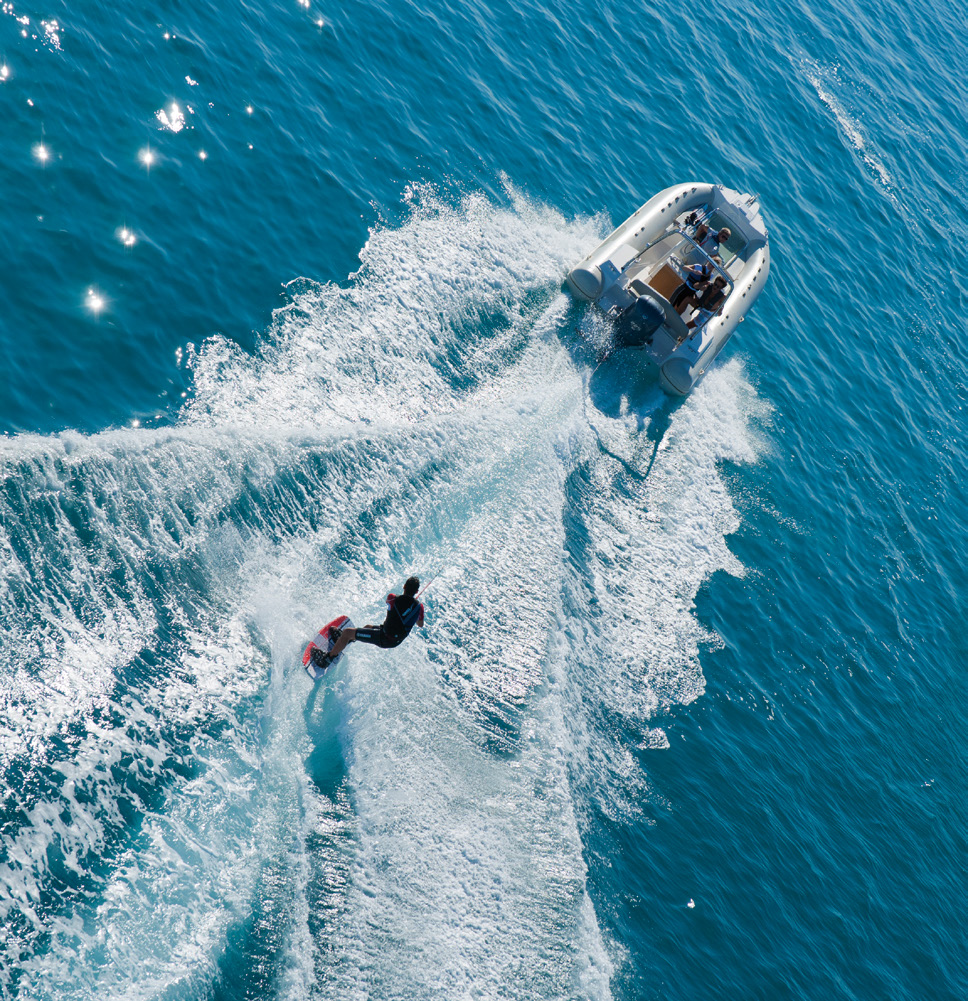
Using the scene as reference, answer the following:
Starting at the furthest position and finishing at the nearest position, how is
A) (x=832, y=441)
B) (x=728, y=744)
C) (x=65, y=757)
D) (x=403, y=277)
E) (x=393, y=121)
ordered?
(x=832, y=441), (x=393, y=121), (x=403, y=277), (x=728, y=744), (x=65, y=757)

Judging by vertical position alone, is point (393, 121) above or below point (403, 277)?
A: above

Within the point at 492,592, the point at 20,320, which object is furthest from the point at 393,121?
the point at 492,592

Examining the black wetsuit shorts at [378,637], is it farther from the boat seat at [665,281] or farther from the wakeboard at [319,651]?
the boat seat at [665,281]

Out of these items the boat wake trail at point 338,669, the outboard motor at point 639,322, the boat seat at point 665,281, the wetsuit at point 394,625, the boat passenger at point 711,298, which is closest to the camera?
the boat wake trail at point 338,669

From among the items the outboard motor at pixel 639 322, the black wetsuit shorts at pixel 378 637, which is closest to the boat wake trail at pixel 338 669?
the black wetsuit shorts at pixel 378 637

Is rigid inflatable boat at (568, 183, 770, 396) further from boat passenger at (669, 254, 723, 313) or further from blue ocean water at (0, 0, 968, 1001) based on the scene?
blue ocean water at (0, 0, 968, 1001)

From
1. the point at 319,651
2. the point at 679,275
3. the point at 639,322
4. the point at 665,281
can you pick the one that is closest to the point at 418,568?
the point at 319,651

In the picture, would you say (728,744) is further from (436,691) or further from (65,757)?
(65,757)
